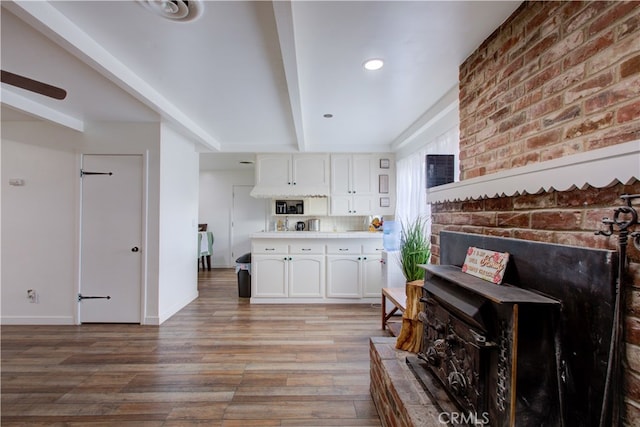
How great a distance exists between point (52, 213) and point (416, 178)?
4292mm

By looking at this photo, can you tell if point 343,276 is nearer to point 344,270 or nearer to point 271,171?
point 344,270

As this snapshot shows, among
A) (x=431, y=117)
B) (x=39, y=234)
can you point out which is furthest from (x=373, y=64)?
(x=39, y=234)

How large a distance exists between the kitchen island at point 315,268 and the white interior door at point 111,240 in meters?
1.39

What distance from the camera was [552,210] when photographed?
1.12m

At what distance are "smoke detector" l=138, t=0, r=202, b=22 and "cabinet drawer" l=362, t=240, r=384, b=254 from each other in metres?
3.13

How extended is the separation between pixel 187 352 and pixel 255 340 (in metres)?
0.60

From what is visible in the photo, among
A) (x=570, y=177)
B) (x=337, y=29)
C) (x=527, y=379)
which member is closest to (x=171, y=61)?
(x=337, y=29)

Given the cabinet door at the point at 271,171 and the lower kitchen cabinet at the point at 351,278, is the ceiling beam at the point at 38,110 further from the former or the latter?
the lower kitchen cabinet at the point at 351,278

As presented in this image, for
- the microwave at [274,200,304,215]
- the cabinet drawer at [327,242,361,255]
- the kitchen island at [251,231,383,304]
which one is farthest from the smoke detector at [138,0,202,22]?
the microwave at [274,200,304,215]

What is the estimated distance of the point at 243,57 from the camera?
6.29 feet

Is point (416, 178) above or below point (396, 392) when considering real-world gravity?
above

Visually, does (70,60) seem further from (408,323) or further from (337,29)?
(408,323)

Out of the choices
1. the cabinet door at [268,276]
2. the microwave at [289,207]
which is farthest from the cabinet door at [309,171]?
the cabinet door at [268,276]

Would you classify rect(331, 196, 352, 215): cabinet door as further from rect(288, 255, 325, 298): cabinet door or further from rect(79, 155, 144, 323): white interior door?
rect(79, 155, 144, 323): white interior door
